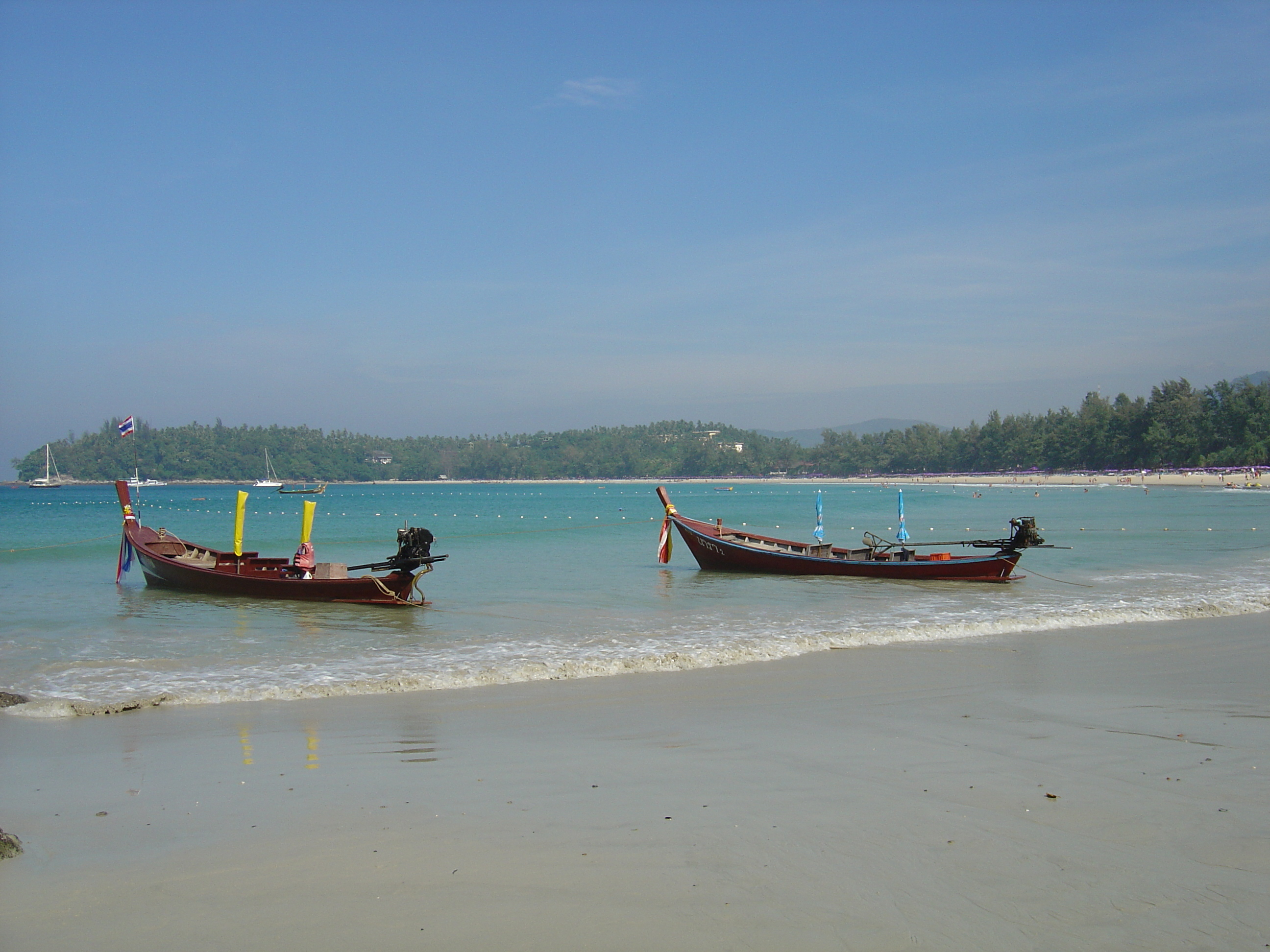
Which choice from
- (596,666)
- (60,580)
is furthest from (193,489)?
(596,666)

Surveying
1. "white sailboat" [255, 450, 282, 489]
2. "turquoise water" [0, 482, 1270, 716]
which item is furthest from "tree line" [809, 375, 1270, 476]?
"white sailboat" [255, 450, 282, 489]

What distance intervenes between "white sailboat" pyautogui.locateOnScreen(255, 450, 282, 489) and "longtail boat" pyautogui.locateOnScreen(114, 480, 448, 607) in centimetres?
14697

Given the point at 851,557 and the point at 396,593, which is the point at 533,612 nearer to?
the point at 396,593

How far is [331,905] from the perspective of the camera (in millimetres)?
4363

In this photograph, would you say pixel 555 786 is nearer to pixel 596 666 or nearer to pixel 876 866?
pixel 876 866

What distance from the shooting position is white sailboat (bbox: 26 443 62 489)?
5996 inches

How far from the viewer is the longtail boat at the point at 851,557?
20.5 metres

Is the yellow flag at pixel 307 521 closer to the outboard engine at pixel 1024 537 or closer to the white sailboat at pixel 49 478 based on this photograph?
the outboard engine at pixel 1024 537

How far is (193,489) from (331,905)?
177301 millimetres

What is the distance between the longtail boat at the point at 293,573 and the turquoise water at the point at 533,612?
369 millimetres

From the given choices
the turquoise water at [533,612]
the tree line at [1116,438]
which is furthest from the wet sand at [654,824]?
the tree line at [1116,438]

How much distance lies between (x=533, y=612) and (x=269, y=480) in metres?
178

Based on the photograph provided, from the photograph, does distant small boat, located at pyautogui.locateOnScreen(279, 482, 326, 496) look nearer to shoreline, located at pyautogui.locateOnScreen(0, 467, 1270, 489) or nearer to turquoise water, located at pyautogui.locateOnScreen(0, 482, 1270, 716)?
shoreline, located at pyautogui.locateOnScreen(0, 467, 1270, 489)

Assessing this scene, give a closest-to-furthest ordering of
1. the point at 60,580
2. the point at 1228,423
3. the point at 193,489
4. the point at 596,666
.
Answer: the point at 596,666
the point at 60,580
the point at 1228,423
the point at 193,489
